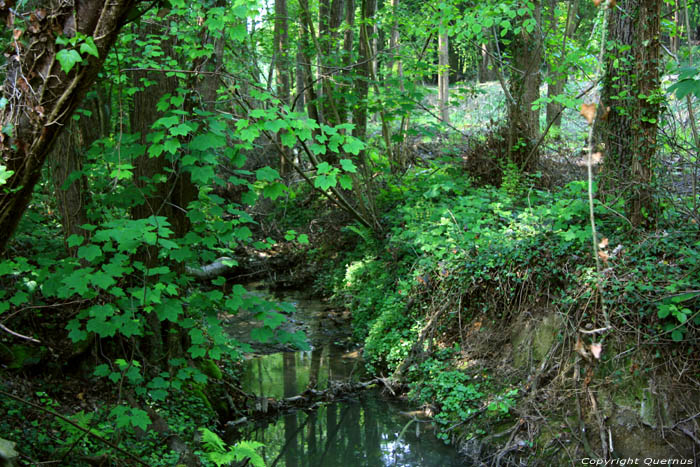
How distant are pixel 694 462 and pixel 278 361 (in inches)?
212

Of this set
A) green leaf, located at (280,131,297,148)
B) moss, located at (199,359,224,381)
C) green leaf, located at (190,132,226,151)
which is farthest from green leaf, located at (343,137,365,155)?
moss, located at (199,359,224,381)

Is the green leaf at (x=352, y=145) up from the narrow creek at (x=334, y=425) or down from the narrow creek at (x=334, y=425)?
up

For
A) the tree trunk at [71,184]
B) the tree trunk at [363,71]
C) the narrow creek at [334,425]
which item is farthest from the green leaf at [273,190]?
the tree trunk at [363,71]

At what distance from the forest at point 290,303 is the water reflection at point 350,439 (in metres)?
0.02

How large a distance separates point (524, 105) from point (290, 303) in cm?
630

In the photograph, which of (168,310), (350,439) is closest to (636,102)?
(350,439)

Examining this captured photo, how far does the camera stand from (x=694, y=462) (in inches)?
171

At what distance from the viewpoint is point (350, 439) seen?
5.87m

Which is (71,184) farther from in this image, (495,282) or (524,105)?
(524,105)

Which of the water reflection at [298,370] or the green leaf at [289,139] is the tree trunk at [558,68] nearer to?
the green leaf at [289,139]

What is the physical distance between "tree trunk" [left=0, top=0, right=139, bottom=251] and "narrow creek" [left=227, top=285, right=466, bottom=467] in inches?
137

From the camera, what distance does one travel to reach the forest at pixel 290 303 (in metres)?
3.87

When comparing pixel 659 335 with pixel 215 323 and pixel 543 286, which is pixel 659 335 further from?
pixel 215 323

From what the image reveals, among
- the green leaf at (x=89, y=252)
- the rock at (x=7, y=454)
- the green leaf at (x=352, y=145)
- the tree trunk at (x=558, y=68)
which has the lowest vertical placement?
the rock at (x=7, y=454)
